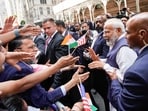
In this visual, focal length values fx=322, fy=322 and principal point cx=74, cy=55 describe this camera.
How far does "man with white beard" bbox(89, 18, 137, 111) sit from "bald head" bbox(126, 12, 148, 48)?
0.92m

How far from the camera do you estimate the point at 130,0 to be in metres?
26.6

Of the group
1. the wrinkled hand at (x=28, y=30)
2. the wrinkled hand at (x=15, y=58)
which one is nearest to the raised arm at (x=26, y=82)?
the wrinkled hand at (x=15, y=58)

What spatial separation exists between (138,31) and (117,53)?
1.44 meters

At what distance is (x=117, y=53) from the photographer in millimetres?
3682

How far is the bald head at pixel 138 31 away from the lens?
2.23 metres

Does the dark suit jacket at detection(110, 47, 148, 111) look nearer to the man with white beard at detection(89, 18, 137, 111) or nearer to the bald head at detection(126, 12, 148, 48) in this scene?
the bald head at detection(126, 12, 148, 48)

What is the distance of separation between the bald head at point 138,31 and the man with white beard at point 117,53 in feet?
3.02

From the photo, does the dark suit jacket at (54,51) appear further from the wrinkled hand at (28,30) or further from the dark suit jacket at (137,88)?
the dark suit jacket at (137,88)

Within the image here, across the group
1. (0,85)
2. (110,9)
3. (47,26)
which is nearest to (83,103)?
(0,85)

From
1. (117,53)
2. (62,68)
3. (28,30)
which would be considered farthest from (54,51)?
(62,68)

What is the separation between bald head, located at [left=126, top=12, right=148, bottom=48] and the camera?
2232mm

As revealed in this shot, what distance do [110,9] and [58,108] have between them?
27.8m

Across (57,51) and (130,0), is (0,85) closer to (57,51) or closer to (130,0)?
(57,51)

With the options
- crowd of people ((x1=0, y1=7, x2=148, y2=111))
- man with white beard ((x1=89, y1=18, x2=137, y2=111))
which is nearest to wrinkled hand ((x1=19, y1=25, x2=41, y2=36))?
crowd of people ((x1=0, y1=7, x2=148, y2=111))
